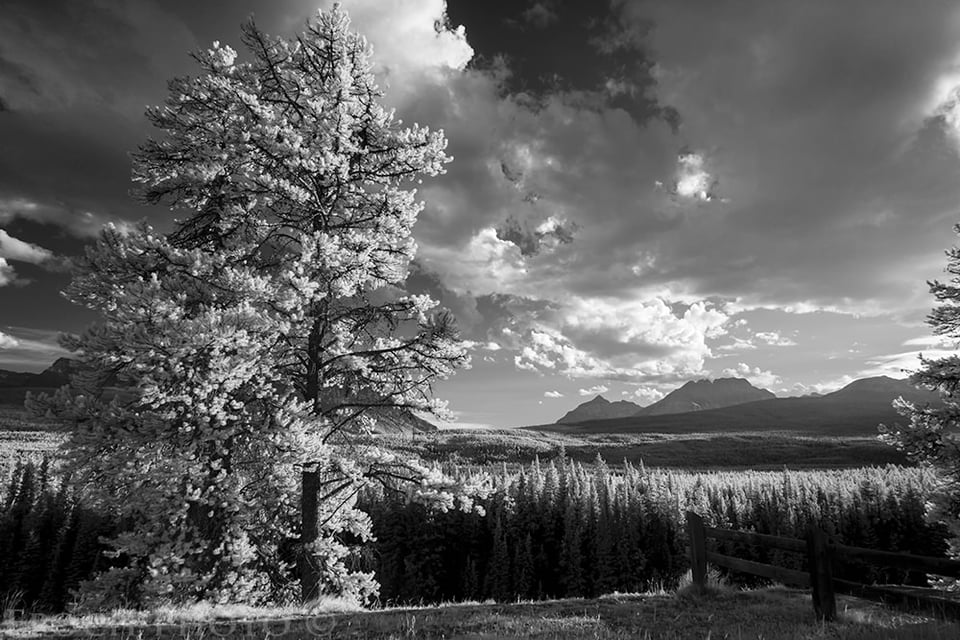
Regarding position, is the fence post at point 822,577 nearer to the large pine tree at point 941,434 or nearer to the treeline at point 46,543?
the large pine tree at point 941,434

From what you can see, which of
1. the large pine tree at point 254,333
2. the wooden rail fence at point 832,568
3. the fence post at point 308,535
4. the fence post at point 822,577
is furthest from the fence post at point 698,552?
the fence post at point 308,535

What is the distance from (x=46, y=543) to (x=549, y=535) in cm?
6736

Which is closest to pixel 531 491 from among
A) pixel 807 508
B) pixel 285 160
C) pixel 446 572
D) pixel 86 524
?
pixel 446 572

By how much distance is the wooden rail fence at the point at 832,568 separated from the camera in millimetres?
7702

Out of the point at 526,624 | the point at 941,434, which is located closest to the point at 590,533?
the point at 941,434

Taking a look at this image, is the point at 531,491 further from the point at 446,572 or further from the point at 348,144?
the point at 348,144

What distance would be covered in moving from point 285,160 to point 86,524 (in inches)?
2951

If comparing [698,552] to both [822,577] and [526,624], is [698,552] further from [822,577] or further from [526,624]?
[526,624]

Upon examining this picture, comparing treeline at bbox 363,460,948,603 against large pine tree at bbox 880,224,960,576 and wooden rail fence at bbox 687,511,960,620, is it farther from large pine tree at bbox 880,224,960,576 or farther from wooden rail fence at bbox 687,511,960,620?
wooden rail fence at bbox 687,511,960,620

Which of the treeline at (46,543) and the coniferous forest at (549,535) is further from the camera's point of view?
the coniferous forest at (549,535)

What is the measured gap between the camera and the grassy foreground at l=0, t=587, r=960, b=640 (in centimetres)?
696

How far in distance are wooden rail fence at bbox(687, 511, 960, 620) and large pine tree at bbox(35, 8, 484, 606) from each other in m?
6.74

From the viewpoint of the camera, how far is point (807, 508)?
67.6 meters

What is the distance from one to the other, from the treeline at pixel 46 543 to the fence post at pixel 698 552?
67.5 m
